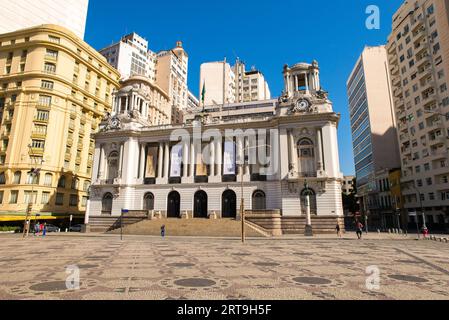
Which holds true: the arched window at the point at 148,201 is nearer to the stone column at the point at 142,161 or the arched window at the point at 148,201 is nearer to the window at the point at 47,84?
the stone column at the point at 142,161

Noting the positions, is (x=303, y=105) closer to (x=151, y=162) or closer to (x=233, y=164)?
(x=233, y=164)

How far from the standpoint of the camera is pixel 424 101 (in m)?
50.7

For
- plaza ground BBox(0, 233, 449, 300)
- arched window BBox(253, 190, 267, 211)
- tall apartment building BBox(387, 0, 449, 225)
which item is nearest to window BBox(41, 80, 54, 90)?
arched window BBox(253, 190, 267, 211)

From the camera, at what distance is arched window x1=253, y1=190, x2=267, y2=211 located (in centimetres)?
4160

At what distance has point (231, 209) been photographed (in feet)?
141

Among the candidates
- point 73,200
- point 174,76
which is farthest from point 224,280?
point 174,76

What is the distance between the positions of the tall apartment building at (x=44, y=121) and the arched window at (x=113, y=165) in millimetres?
9606

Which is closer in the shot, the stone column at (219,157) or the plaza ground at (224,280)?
the plaza ground at (224,280)

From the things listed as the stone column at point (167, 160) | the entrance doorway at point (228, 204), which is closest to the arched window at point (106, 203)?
the stone column at point (167, 160)

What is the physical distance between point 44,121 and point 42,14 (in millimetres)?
32220

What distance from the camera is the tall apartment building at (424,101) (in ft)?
153

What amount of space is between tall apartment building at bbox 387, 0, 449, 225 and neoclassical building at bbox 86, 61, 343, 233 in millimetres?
17493
